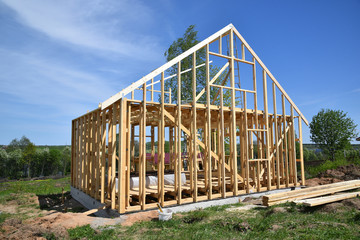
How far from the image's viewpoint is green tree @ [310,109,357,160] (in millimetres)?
31062

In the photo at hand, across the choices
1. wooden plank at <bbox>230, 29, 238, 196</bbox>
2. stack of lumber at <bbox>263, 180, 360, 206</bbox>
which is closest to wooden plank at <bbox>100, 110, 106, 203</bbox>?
wooden plank at <bbox>230, 29, 238, 196</bbox>

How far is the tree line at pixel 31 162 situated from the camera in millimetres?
37656

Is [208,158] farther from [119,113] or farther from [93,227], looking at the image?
[93,227]

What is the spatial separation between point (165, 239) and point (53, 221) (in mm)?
3766

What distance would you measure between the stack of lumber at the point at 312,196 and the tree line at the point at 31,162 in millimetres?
35369

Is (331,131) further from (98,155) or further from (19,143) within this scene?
(19,143)

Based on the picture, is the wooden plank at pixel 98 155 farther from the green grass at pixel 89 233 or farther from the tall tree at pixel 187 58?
the tall tree at pixel 187 58

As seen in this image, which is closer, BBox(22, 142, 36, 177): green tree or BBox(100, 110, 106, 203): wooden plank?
BBox(100, 110, 106, 203): wooden plank

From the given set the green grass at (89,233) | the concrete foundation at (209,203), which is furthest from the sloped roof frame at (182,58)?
the concrete foundation at (209,203)

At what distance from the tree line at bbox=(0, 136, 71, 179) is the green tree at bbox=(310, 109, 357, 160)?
1406 inches

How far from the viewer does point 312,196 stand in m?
10.1

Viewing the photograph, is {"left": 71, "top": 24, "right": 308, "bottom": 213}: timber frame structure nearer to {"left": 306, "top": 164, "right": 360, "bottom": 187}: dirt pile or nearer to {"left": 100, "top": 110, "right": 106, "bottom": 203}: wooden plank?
{"left": 100, "top": 110, "right": 106, "bottom": 203}: wooden plank

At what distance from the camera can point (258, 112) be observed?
12.1 metres

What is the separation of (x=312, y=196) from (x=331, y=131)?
25.6 metres
